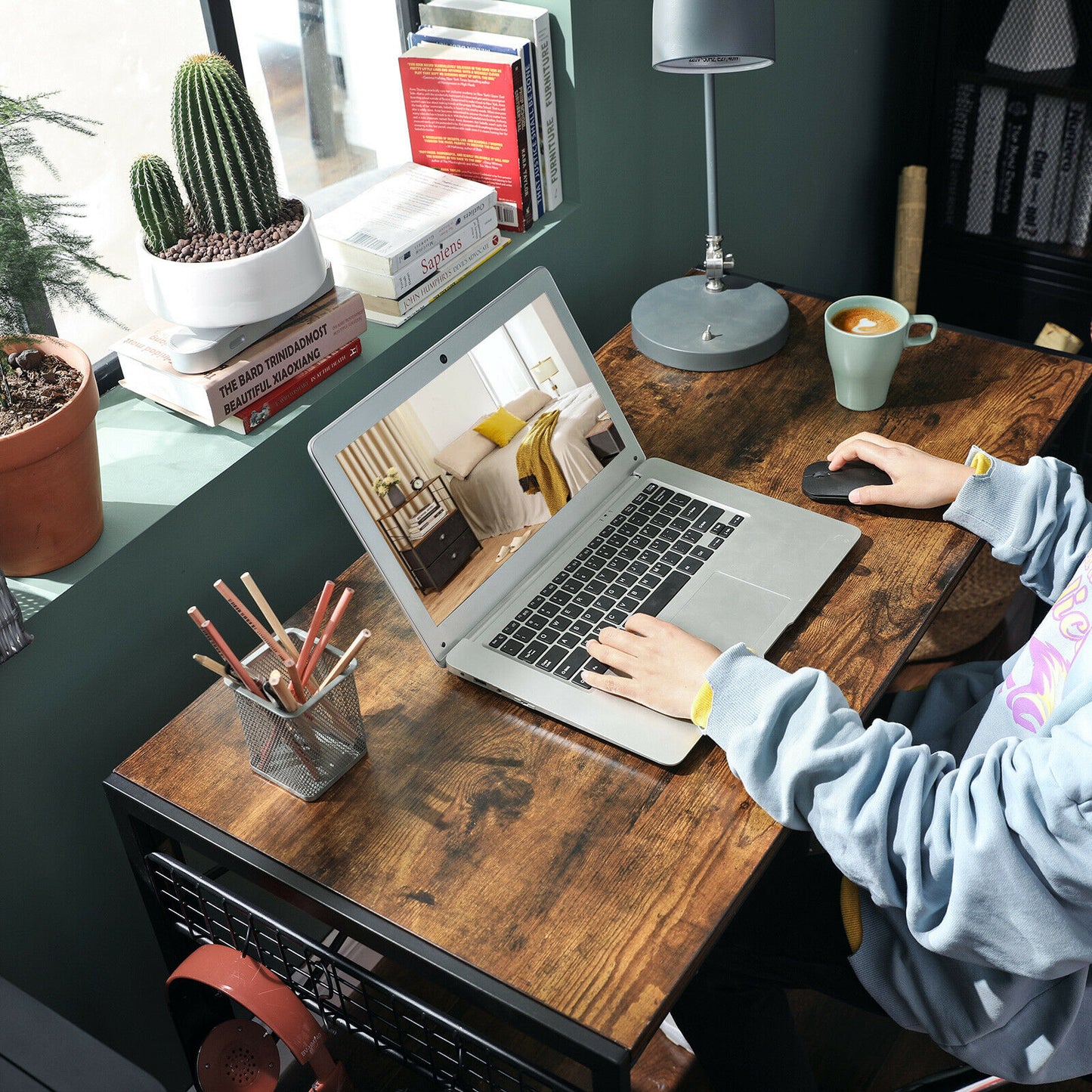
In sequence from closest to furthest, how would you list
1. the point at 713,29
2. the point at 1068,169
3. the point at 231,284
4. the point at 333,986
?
the point at 333,986, the point at 231,284, the point at 713,29, the point at 1068,169

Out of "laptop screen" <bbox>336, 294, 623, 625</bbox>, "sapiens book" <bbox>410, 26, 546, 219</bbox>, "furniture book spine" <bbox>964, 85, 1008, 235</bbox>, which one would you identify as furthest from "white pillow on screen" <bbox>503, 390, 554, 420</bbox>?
"furniture book spine" <bbox>964, 85, 1008, 235</bbox>

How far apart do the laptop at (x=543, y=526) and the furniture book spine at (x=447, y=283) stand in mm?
242

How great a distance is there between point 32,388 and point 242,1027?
63cm

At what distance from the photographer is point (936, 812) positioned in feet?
2.89

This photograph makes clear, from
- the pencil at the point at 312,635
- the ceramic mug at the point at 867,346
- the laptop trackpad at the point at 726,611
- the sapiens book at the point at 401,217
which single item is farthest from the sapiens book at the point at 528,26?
the pencil at the point at 312,635

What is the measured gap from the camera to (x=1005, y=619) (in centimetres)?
199

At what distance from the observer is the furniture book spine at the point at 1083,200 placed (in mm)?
2180

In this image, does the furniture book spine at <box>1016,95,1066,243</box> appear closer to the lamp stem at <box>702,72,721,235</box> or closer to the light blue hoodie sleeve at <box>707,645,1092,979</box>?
the lamp stem at <box>702,72,721,235</box>

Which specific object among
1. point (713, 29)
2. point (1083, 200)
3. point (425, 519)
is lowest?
point (1083, 200)

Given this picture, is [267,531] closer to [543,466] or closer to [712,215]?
[543,466]

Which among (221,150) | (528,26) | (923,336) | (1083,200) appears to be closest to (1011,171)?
(1083,200)

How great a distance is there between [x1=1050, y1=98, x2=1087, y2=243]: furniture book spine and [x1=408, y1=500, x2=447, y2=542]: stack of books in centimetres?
171

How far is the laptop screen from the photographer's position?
107 centimetres

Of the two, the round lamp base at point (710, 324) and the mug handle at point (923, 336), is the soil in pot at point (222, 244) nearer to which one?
the round lamp base at point (710, 324)
